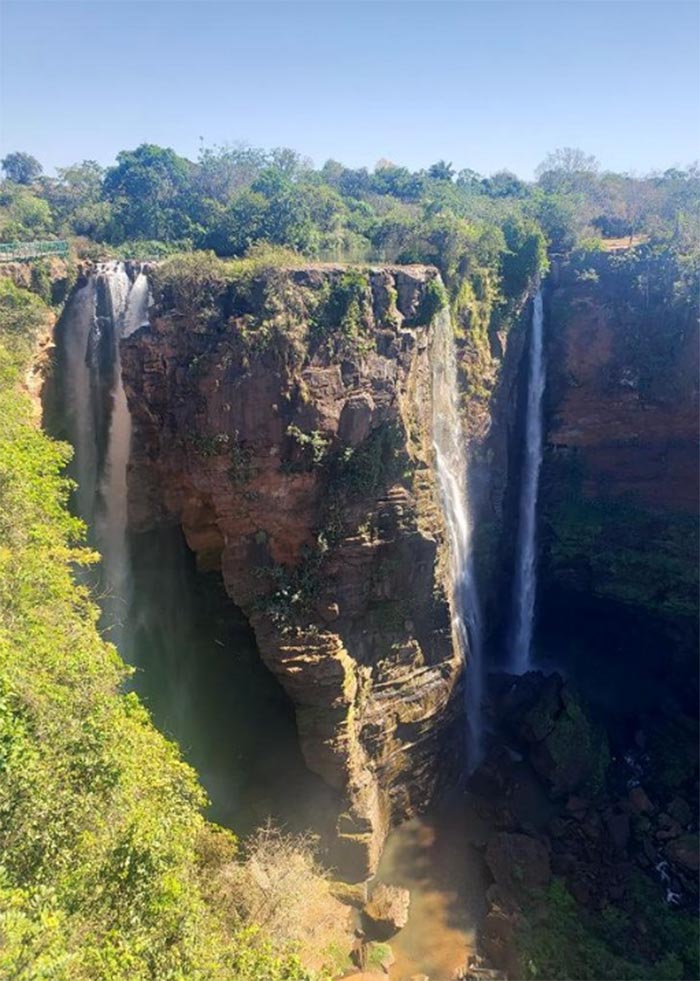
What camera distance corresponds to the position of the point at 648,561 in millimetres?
24281

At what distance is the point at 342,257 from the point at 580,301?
9914 millimetres

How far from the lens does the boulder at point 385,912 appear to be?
15.0 metres

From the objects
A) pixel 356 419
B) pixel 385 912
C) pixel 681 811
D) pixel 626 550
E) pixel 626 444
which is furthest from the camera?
pixel 626 444

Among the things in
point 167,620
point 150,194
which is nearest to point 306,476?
point 167,620

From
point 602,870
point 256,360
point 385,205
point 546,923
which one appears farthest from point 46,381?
point 385,205

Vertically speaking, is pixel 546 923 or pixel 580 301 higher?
pixel 580 301

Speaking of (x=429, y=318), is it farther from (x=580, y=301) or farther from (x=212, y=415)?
(x=580, y=301)

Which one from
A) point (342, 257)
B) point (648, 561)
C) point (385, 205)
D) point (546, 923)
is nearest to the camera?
point (546, 923)

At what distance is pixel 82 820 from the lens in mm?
8242

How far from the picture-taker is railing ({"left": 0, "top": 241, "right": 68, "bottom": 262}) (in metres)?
18.4

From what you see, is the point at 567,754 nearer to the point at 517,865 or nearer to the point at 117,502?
the point at 517,865

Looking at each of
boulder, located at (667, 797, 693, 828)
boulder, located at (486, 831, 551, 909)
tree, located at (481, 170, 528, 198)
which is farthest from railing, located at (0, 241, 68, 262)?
tree, located at (481, 170, 528, 198)

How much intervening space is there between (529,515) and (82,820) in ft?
66.5

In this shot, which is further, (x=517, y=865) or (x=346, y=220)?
(x=346, y=220)
